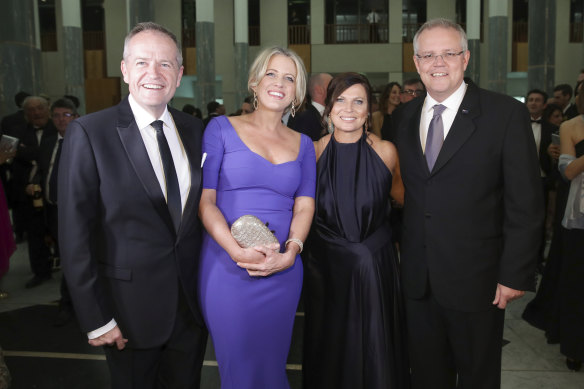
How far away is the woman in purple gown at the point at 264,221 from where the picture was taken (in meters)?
2.19

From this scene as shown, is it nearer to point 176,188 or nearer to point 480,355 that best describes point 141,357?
point 176,188

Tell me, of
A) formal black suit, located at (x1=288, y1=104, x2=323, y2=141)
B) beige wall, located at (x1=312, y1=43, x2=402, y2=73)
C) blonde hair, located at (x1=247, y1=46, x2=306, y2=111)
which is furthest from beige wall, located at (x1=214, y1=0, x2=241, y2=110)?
blonde hair, located at (x1=247, y1=46, x2=306, y2=111)

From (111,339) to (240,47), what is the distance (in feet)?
48.6

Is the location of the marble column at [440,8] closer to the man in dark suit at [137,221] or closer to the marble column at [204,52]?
the marble column at [204,52]

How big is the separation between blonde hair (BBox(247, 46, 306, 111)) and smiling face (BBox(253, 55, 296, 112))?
2cm

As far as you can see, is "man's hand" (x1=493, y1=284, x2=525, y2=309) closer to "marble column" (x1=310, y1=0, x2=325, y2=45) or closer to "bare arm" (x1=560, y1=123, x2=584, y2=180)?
"bare arm" (x1=560, y1=123, x2=584, y2=180)

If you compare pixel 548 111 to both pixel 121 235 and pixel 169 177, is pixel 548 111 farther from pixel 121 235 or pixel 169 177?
pixel 121 235

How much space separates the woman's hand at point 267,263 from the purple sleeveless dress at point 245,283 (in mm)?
98

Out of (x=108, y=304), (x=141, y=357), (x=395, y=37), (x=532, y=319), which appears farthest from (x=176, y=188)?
(x=395, y=37)

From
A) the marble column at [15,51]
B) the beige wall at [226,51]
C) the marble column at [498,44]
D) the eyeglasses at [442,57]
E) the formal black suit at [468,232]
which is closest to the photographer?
the formal black suit at [468,232]

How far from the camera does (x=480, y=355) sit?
2186 mm

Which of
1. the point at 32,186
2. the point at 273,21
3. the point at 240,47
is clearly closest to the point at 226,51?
the point at 273,21

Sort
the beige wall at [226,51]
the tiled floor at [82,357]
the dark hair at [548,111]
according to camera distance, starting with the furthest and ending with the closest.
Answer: the beige wall at [226,51] < the dark hair at [548,111] < the tiled floor at [82,357]

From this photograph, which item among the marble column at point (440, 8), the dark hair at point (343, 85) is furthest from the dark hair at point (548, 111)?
the marble column at point (440, 8)
